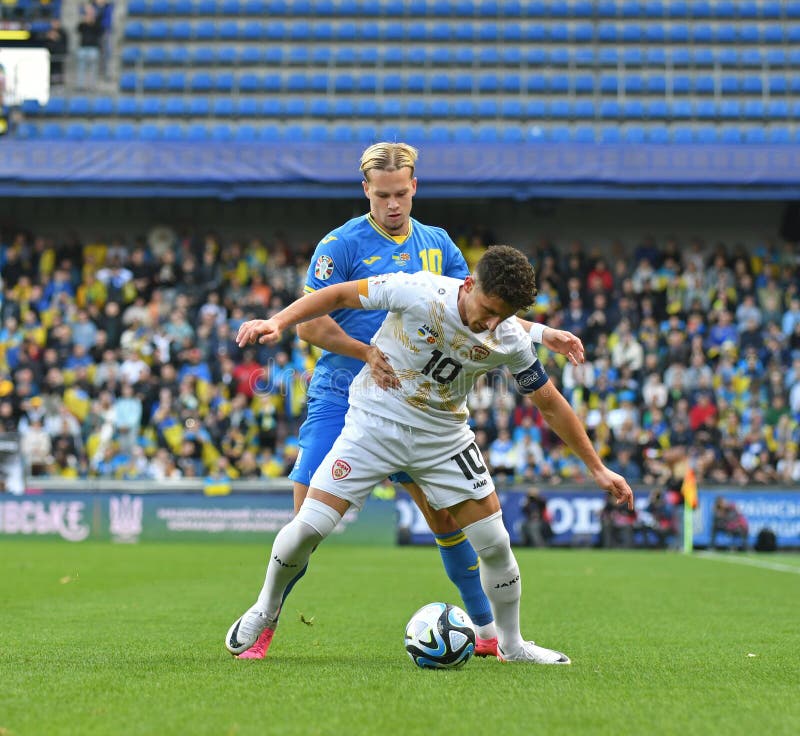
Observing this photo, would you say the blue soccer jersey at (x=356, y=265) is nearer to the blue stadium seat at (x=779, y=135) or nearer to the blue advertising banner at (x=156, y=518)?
the blue advertising banner at (x=156, y=518)

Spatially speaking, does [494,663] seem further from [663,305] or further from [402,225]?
[663,305]

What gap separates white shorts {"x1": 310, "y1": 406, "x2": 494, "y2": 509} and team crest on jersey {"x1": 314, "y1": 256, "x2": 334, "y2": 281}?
692mm

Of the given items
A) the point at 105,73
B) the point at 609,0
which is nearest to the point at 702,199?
the point at 609,0

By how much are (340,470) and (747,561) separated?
39.6ft

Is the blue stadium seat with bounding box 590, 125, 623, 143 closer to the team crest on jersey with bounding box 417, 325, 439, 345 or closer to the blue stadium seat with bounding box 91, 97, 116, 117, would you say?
the blue stadium seat with bounding box 91, 97, 116, 117

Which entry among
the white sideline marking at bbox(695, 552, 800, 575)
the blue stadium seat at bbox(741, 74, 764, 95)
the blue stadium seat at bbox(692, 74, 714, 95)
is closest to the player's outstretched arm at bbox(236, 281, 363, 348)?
the white sideline marking at bbox(695, 552, 800, 575)

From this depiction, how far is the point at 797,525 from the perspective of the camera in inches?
759

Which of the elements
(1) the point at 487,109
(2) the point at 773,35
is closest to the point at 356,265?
(1) the point at 487,109

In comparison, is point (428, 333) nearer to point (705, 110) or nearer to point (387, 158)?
point (387, 158)

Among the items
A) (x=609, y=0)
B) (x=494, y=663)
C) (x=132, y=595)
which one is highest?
(x=609, y=0)

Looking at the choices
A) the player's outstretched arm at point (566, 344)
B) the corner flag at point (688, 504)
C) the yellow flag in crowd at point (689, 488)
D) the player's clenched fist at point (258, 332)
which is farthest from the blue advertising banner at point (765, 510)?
the player's clenched fist at point (258, 332)

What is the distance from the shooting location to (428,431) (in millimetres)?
5551

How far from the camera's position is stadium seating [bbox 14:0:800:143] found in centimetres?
2584

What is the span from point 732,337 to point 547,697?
19.1m
